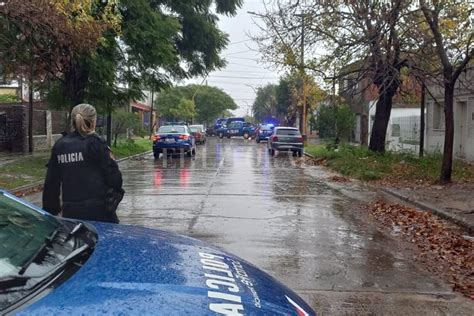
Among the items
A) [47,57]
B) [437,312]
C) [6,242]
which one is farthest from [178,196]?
[6,242]

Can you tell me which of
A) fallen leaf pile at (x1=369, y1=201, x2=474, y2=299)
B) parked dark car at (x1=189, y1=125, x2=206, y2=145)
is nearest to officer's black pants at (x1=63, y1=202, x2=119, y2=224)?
fallen leaf pile at (x1=369, y1=201, x2=474, y2=299)

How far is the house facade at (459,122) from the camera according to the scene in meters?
20.3

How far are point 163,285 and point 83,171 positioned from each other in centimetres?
233

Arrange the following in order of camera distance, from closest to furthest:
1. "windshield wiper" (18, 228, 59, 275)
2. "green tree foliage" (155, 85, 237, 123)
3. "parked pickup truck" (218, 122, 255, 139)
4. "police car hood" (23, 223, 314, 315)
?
"police car hood" (23, 223, 314, 315) → "windshield wiper" (18, 228, 59, 275) → "parked pickup truck" (218, 122, 255, 139) → "green tree foliage" (155, 85, 237, 123)

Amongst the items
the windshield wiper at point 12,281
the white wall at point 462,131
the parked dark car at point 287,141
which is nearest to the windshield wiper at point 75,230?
the windshield wiper at point 12,281

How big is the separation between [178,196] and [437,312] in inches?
317

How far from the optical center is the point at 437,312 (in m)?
5.19

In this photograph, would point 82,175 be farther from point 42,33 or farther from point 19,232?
point 42,33

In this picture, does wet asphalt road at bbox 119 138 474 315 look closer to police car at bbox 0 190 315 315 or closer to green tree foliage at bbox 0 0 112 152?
police car at bbox 0 190 315 315

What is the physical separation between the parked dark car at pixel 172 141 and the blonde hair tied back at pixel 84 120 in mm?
21541

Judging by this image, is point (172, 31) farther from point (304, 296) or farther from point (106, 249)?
point (106, 249)

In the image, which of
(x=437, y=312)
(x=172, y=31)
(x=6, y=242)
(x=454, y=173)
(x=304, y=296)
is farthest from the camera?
(x=172, y=31)

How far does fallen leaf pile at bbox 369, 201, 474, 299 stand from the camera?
646 centimetres

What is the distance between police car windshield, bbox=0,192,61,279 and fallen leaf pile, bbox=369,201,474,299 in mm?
4405
